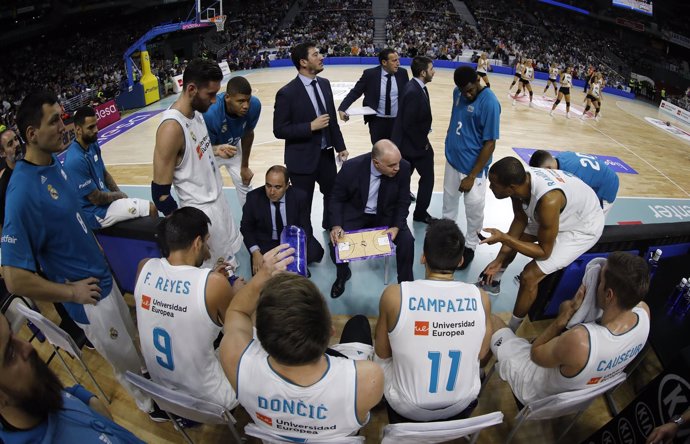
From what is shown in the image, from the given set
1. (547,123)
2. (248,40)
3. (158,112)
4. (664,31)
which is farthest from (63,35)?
(664,31)

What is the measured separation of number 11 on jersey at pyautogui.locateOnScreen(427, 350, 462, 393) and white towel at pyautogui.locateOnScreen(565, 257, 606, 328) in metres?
1.14

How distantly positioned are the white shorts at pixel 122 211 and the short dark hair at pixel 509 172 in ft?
9.32

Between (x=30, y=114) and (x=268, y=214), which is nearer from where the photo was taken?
(x=30, y=114)

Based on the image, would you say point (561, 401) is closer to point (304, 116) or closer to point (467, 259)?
point (467, 259)

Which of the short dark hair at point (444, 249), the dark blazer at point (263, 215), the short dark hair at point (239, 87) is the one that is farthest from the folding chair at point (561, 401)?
the short dark hair at point (239, 87)

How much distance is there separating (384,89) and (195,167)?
3.11 m

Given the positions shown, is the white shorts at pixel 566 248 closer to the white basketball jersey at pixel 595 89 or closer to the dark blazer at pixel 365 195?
the dark blazer at pixel 365 195

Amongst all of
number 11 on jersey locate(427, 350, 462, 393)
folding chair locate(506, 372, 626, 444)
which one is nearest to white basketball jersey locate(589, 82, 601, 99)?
folding chair locate(506, 372, 626, 444)

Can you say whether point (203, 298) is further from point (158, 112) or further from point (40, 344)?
point (158, 112)

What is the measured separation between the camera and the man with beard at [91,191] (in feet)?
10.8

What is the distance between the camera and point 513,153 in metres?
8.76

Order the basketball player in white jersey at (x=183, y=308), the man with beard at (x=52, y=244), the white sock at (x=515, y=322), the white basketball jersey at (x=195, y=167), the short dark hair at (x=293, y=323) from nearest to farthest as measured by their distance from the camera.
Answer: the short dark hair at (x=293, y=323) < the basketball player in white jersey at (x=183, y=308) < the man with beard at (x=52, y=244) < the white basketball jersey at (x=195, y=167) < the white sock at (x=515, y=322)

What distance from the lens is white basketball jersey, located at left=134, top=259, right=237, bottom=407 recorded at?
2027 millimetres

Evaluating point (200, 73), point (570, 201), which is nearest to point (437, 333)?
point (570, 201)
